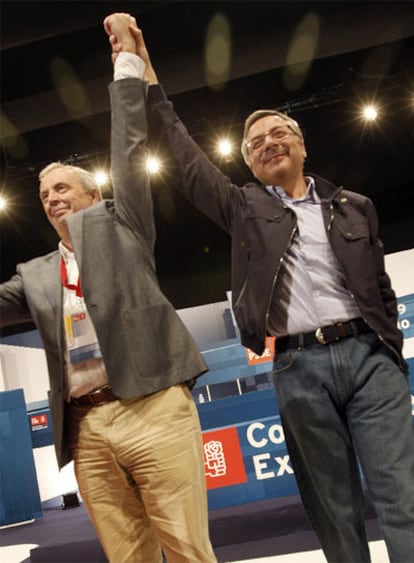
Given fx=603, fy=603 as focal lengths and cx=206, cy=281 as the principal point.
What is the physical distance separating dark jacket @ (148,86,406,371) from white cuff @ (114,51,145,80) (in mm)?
79

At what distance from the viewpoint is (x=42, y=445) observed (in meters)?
6.32

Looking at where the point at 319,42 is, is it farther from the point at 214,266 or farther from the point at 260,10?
the point at 214,266

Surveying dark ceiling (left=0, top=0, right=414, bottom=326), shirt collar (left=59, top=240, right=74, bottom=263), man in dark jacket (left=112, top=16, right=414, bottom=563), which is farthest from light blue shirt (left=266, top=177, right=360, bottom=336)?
dark ceiling (left=0, top=0, right=414, bottom=326)

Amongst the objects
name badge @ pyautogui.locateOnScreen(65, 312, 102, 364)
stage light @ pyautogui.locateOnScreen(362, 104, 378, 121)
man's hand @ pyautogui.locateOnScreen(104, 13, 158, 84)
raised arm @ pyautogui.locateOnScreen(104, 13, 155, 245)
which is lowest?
name badge @ pyautogui.locateOnScreen(65, 312, 102, 364)

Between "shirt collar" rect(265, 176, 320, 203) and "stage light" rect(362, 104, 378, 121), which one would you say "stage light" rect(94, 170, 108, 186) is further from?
"shirt collar" rect(265, 176, 320, 203)

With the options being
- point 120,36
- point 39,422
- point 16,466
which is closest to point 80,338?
point 120,36

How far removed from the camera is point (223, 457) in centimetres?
396

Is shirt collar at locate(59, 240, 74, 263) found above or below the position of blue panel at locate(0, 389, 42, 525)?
above

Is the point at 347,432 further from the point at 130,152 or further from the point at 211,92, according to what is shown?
the point at 211,92

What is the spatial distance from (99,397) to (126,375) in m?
0.11

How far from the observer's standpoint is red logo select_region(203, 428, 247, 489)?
12.9 ft

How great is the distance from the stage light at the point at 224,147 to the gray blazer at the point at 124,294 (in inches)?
165

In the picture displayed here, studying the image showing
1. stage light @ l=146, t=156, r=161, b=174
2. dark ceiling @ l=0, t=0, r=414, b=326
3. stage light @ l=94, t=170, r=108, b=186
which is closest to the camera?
dark ceiling @ l=0, t=0, r=414, b=326

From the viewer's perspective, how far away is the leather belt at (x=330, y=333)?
1.58 meters
